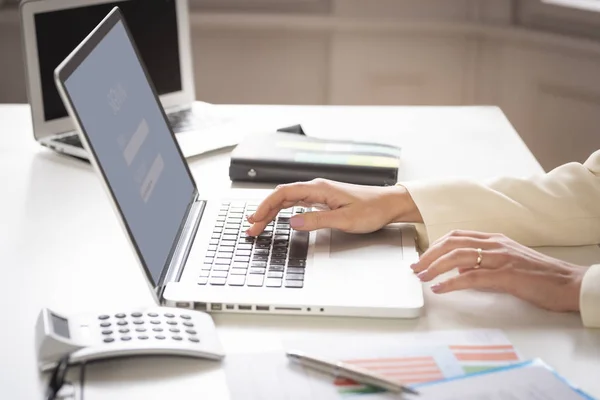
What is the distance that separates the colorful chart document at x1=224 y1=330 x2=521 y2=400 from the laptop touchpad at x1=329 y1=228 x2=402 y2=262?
180 mm

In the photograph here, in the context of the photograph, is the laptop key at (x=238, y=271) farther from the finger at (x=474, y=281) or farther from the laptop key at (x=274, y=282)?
the finger at (x=474, y=281)

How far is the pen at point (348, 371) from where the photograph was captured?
84 centimetres

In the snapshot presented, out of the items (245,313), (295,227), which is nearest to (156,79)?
(295,227)

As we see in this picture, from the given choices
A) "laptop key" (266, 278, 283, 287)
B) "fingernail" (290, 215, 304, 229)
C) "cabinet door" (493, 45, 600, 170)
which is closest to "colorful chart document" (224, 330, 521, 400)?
"laptop key" (266, 278, 283, 287)

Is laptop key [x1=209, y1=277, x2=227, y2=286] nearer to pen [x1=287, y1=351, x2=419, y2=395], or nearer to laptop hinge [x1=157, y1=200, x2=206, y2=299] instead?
laptop hinge [x1=157, y1=200, x2=206, y2=299]

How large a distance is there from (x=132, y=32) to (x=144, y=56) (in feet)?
0.18

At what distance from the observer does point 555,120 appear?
2371mm

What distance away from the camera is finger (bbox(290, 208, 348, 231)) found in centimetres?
116

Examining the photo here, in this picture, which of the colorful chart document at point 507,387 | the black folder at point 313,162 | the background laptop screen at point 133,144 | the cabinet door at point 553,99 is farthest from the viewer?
the cabinet door at point 553,99

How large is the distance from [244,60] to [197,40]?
0.14 meters

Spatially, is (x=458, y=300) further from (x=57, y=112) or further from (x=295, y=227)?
(x=57, y=112)

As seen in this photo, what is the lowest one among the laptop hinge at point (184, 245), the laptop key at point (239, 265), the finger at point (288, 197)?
the laptop key at point (239, 265)

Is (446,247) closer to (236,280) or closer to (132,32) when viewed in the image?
(236,280)

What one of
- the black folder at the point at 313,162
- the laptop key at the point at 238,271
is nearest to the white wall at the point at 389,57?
the black folder at the point at 313,162
